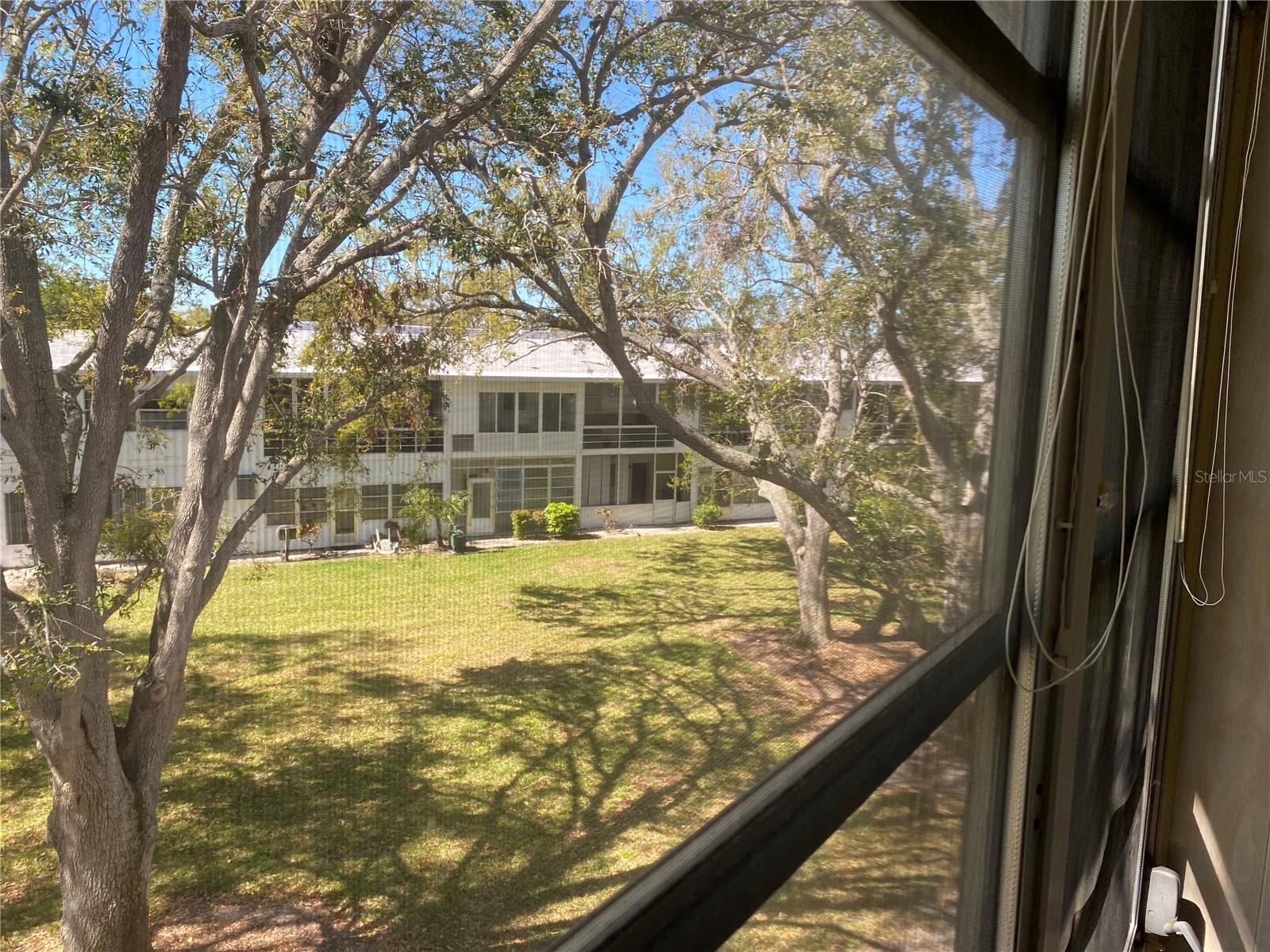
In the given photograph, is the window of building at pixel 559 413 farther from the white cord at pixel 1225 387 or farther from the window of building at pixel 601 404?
the white cord at pixel 1225 387

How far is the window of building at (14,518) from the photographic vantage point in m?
0.38

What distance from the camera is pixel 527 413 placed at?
611 millimetres

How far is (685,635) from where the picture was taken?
0.82m

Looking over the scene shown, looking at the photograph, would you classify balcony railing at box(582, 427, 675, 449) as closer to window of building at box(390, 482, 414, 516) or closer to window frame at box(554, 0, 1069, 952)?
window of building at box(390, 482, 414, 516)

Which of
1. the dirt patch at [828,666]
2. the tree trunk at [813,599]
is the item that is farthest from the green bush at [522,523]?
the tree trunk at [813,599]

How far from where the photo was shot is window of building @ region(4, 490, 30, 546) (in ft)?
1.24

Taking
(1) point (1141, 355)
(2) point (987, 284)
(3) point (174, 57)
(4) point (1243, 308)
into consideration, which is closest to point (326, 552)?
(3) point (174, 57)

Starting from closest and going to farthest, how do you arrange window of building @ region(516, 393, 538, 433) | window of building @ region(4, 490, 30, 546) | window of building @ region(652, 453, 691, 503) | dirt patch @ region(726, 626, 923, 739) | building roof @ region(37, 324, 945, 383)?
1. window of building @ region(4, 490, 30, 546)
2. building roof @ region(37, 324, 945, 383)
3. window of building @ region(516, 393, 538, 433)
4. window of building @ region(652, 453, 691, 503)
5. dirt patch @ region(726, 626, 923, 739)

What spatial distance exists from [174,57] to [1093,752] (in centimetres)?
238

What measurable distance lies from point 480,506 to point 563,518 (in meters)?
0.08

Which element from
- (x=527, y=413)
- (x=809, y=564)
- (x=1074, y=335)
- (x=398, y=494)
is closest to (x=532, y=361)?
(x=527, y=413)

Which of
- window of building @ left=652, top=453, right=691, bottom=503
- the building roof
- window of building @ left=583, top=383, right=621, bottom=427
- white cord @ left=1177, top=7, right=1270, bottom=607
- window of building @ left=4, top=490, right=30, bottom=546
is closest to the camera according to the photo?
window of building @ left=4, top=490, right=30, bottom=546

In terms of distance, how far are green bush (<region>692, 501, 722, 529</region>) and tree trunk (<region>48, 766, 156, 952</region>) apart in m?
0.56

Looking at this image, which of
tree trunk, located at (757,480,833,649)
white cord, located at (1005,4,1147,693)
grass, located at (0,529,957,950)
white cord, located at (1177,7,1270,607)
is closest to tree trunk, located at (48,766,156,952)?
grass, located at (0,529,957,950)
